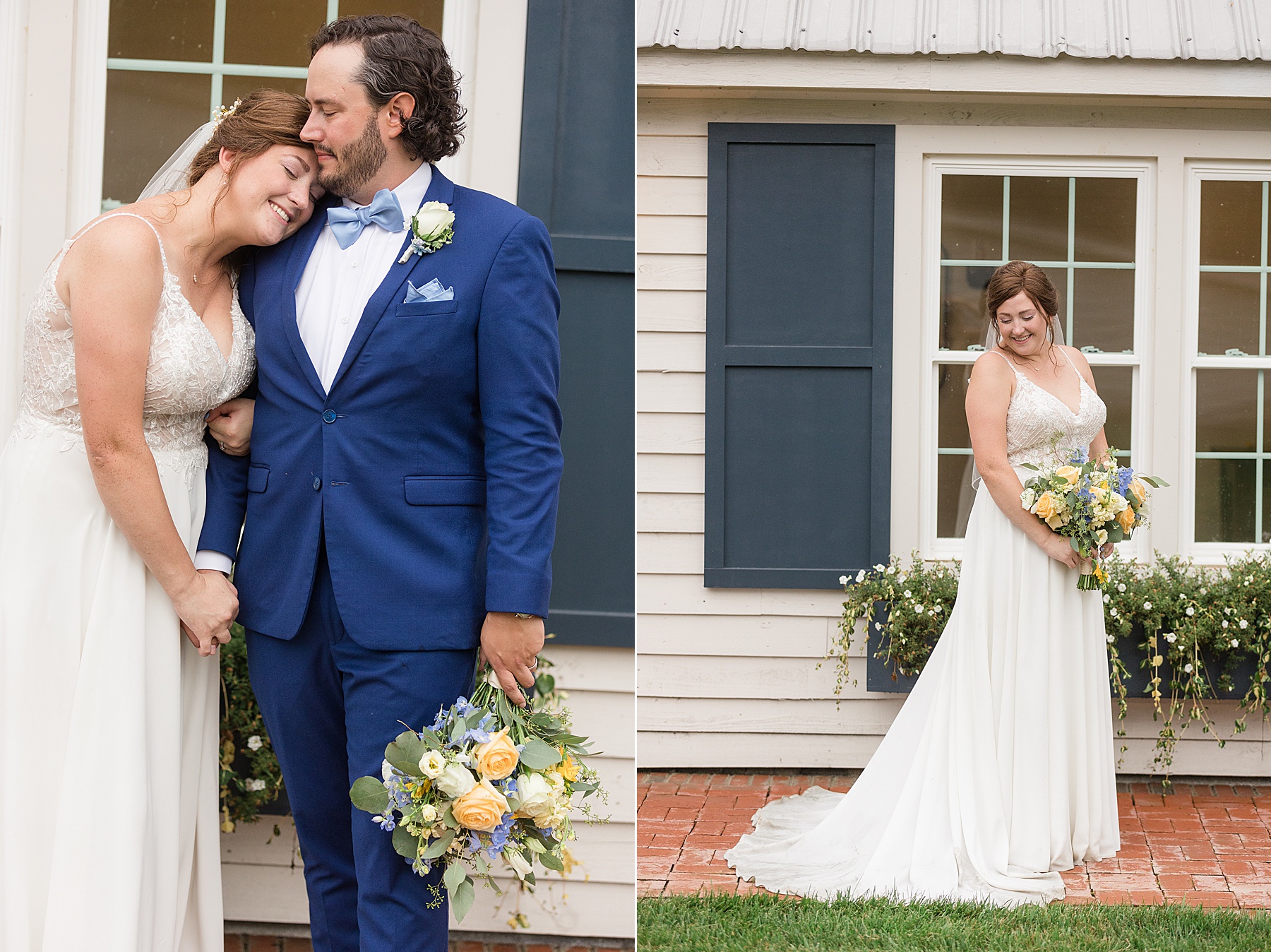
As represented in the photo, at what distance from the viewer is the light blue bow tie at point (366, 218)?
227 cm

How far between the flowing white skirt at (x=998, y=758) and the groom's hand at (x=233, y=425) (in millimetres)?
2267

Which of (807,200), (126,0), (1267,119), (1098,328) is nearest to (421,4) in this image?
(126,0)

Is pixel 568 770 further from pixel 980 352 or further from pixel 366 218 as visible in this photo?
pixel 980 352

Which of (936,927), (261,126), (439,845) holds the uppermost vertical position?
(261,126)

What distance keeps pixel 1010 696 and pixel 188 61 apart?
11.4 feet

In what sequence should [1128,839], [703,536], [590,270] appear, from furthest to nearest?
1. [703,536]
2. [1128,839]
3. [590,270]

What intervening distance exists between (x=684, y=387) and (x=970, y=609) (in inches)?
63.8

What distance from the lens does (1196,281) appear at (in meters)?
4.84

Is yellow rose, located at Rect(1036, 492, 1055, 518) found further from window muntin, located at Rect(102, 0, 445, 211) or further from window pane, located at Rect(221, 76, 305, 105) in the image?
window pane, located at Rect(221, 76, 305, 105)

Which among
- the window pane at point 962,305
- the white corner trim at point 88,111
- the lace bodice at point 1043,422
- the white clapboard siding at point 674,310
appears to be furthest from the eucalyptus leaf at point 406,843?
the window pane at point 962,305

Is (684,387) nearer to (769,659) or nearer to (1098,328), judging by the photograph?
(769,659)

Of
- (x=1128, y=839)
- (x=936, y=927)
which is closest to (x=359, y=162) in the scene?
(x=936, y=927)

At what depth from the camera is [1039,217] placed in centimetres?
488

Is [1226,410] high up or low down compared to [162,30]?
down
